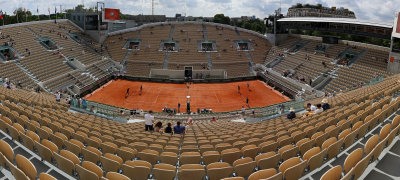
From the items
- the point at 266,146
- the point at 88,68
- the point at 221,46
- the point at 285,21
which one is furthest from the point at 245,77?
the point at 266,146

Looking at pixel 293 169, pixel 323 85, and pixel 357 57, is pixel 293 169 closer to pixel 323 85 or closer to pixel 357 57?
pixel 323 85

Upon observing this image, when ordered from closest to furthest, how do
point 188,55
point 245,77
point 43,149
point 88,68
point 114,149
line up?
point 43,149 < point 114,149 < point 88,68 < point 245,77 < point 188,55

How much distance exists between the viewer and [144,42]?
5588 centimetres

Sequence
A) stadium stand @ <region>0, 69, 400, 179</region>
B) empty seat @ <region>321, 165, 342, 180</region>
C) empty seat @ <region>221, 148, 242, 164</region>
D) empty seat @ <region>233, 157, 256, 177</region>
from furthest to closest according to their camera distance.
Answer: empty seat @ <region>221, 148, 242, 164</region> < empty seat @ <region>233, 157, 256, 177</region> < stadium stand @ <region>0, 69, 400, 179</region> < empty seat @ <region>321, 165, 342, 180</region>

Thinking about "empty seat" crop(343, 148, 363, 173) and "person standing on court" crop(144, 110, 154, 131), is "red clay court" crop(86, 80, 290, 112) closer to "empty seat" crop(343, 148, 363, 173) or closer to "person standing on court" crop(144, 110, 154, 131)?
"person standing on court" crop(144, 110, 154, 131)

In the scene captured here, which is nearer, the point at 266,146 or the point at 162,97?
the point at 266,146

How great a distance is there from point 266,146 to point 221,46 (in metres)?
49.6

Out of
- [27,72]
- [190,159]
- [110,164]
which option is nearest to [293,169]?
[190,159]

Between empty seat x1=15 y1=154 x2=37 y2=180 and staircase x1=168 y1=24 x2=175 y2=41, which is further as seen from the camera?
staircase x1=168 y1=24 x2=175 y2=41

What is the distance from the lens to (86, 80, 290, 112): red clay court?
3475cm

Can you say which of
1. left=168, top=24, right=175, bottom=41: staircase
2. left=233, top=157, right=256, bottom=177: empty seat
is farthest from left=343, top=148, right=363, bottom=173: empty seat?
left=168, top=24, right=175, bottom=41: staircase

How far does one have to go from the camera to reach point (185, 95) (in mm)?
39438

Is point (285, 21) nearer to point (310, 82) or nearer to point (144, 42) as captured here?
point (310, 82)

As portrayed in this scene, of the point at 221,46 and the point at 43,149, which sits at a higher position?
the point at 221,46
